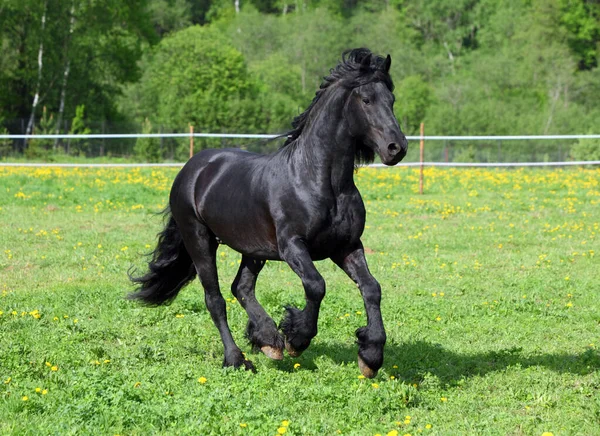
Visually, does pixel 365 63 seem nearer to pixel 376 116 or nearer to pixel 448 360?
pixel 376 116

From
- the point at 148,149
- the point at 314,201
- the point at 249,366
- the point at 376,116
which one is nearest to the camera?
the point at 376,116

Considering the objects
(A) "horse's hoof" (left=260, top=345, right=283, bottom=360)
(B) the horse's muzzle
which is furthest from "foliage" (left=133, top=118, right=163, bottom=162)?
(B) the horse's muzzle

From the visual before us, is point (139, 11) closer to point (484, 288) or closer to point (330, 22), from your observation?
point (330, 22)

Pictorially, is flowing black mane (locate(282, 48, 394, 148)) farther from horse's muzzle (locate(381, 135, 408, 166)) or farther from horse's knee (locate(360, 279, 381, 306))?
horse's knee (locate(360, 279, 381, 306))

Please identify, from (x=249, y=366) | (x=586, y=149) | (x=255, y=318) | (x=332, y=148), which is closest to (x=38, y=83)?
(x=586, y=149)

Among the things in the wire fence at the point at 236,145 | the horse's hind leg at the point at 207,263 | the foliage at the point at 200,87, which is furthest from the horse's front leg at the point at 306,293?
the foliage at the point at 200,87

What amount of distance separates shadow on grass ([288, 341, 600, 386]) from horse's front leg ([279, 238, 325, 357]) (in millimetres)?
595

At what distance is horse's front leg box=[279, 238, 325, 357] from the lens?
222 inches

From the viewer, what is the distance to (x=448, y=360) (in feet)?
21.2

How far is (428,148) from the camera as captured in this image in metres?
44.5

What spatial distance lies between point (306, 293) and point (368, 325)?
1.61ft

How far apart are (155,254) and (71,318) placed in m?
1.02

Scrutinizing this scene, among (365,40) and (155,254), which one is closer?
(155,254)

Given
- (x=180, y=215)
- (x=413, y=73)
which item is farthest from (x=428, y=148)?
(x=180, y=215)
